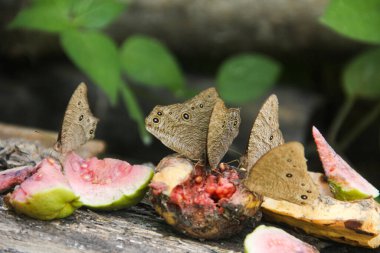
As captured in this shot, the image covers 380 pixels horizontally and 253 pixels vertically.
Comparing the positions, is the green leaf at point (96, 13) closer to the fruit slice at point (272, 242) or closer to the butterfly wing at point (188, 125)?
the butterfly wing at point (188, 125)

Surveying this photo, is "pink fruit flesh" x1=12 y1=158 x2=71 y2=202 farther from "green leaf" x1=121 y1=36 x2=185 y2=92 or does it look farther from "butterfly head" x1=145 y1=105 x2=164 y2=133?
"green leaf" x1=121 y1=36 x2=185 y2=92

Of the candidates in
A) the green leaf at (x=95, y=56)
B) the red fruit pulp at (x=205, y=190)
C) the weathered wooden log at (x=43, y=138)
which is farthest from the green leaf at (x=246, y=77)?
the red fruit pulp at (x=205, y=190)

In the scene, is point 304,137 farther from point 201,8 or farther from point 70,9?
point 70,9

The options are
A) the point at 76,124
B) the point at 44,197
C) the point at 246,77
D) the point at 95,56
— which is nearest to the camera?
the point at 44,197

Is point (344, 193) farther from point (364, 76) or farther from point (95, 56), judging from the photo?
point (364, 76)

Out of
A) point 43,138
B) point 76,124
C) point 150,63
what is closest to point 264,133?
point 76,124

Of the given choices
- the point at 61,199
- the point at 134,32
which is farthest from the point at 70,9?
the point at 61,199
